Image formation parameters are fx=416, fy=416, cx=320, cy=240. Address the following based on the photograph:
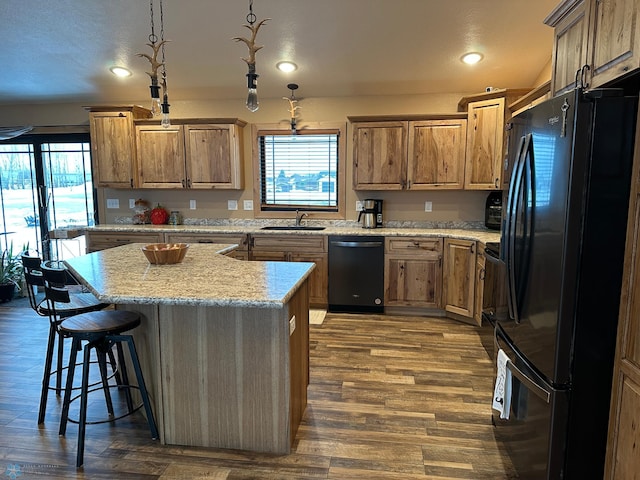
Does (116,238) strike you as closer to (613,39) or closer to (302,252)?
(302,252)

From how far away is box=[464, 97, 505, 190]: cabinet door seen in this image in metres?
4.07

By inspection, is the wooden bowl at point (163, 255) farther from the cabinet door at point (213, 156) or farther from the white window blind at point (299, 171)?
the white window blind at point (299, 171)

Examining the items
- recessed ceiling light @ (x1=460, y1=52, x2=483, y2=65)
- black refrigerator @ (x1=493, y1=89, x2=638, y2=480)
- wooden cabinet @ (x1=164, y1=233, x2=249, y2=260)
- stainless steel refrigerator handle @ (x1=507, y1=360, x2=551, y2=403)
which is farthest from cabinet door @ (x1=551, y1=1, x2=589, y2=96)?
wooden cabinet @ (x1=164, y1=233, x2=249, y2=260)

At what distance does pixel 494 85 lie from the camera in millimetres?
4434

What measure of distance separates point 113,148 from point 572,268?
4.90 metres

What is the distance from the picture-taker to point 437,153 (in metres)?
4.43

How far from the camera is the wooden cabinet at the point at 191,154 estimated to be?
478 cm

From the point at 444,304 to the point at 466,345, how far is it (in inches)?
29.4

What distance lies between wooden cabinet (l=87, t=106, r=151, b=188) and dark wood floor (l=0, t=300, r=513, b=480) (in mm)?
2176

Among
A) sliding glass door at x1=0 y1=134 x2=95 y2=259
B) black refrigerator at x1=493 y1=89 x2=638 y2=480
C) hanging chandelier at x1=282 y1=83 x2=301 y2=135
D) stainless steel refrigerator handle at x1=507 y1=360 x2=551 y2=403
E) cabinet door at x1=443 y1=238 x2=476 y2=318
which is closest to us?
black refrigerator at x1=493 y1=89 x2=638 y2=480

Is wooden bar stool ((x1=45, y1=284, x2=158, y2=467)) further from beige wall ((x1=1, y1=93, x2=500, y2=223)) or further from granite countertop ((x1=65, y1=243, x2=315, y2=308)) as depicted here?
beige wall ((x1=1, y1=93, x2=500, y2=223))

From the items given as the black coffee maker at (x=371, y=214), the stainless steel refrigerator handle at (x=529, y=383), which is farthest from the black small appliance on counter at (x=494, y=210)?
the stainless steel refrigerator handle at (x=529, y=383)

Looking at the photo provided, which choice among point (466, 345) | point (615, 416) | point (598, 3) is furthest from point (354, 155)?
point (615, 416)

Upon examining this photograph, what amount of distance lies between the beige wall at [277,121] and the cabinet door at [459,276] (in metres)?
0.69
